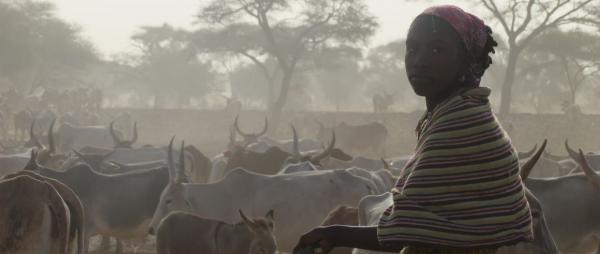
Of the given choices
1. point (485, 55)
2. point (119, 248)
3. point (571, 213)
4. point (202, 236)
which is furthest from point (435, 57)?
point (119, 248)

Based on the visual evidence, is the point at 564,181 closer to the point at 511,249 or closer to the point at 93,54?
the point at 511,249

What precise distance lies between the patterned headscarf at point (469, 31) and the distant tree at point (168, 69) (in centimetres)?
5070

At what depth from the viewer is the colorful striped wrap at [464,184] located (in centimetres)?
207

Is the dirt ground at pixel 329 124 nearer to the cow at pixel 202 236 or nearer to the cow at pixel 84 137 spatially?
the cow at pixel 84 137

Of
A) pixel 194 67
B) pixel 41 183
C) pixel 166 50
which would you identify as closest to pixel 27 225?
pixel 41 183

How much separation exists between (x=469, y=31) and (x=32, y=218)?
3.98m

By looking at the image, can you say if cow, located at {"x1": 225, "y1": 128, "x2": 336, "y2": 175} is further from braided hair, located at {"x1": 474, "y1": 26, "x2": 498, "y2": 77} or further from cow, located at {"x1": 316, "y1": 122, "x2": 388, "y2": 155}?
cow, located at {"x1": 316, "y1": 122, "x2": 388, "y2": 155}

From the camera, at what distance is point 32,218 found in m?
5.22

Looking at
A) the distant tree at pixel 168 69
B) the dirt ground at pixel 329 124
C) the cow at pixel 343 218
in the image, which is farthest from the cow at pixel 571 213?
the distant tree at pixel 168 69

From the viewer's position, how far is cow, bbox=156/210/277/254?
650cm

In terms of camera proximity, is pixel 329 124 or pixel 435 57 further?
pixel 329 124

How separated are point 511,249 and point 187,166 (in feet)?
31.5

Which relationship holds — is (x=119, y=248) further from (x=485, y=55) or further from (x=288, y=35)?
(x=288, y=35)

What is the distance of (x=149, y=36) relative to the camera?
58.3 metres
